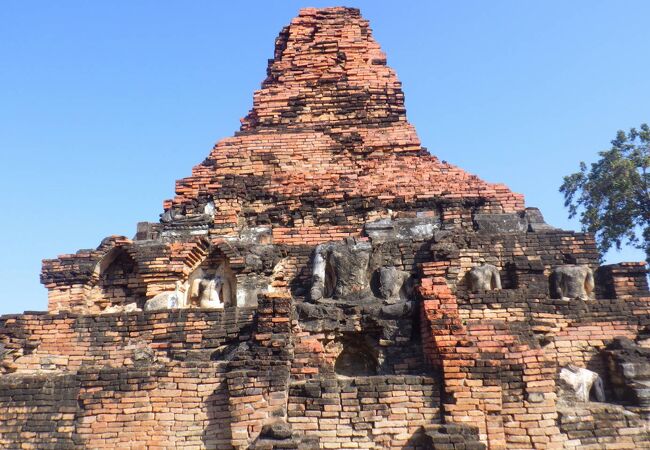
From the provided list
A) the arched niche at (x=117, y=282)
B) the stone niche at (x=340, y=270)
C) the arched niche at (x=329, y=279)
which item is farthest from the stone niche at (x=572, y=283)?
the arched niche at (x=117, y=282)

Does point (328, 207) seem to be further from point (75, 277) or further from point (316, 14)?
point (316, 14)

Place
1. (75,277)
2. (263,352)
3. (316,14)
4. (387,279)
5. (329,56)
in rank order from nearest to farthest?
(263,352) < (387,279) < (75,277) < (329,56) < (316,14)

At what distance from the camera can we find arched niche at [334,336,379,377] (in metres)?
8.13

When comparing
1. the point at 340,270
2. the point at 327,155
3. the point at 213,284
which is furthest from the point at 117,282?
the point at 327,155

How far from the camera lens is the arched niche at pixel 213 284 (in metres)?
9.48

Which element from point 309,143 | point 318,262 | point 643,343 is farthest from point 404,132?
point 643,343

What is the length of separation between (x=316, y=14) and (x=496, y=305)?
9207mm

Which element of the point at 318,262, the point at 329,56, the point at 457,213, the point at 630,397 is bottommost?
the point at 630,397

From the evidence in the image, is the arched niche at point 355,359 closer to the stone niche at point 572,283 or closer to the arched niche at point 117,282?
the stone niche at point 572,283

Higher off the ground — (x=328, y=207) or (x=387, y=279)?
(x=328, y=207)

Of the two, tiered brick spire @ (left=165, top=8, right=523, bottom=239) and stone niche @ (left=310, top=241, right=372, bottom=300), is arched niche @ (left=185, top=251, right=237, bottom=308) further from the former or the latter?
stone niche @ (left=310, top=241, right=372, bottom=300)

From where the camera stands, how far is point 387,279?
8828mm

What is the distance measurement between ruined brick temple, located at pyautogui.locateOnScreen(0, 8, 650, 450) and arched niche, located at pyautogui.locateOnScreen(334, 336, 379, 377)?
0.9 inches

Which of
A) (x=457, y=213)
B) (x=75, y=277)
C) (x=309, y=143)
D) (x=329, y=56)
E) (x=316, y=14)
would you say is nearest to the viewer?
(x=75, y=277)
